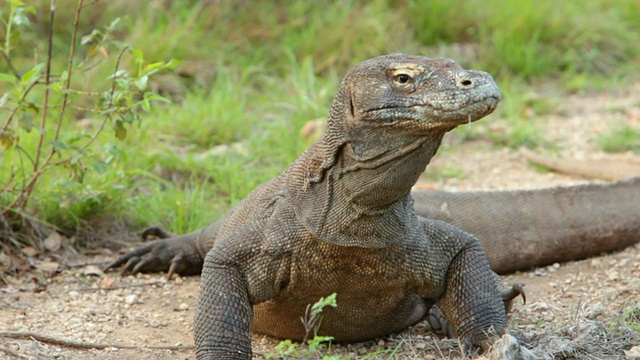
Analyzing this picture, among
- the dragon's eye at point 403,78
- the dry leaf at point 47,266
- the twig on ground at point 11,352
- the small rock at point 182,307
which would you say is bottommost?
the small rock at point 182,307

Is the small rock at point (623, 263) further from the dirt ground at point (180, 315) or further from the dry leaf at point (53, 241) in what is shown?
the dry leaf at point (53, 241)

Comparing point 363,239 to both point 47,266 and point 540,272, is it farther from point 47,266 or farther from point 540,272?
point 47,266

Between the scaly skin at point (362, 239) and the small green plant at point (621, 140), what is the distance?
11.5 feet

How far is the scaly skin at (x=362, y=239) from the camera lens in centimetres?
302

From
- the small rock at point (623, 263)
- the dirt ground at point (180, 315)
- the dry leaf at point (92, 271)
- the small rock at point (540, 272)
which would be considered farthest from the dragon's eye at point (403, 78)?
the dry leaf at point (92, 271)

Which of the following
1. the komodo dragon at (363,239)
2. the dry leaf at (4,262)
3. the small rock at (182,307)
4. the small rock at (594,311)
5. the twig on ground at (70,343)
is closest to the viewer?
the komodo dragon at (363,239)

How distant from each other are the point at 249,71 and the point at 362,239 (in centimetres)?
466

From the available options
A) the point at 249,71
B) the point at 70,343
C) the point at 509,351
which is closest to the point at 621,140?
the point at 249,71

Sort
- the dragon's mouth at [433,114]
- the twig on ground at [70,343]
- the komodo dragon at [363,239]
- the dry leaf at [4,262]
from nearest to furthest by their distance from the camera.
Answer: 1. the dragon's mouth at [433,114]
2. the komodo dragon at [363,239]
3. the twig on ground at [70,343]
4. the dry leaf at [4,262]

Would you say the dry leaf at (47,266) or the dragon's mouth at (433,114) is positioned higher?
the dragon's mouth at (433,114)

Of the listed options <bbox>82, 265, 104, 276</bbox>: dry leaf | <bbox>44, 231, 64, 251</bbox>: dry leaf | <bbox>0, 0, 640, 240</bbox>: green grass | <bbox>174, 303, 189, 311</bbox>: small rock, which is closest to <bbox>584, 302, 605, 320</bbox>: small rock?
<bbox>174, 303, 189, 311</bbox>: small rock

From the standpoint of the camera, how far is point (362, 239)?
334cm

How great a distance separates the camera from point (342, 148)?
3.24 metres

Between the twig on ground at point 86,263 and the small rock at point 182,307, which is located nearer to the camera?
the small rock at point 182,307
